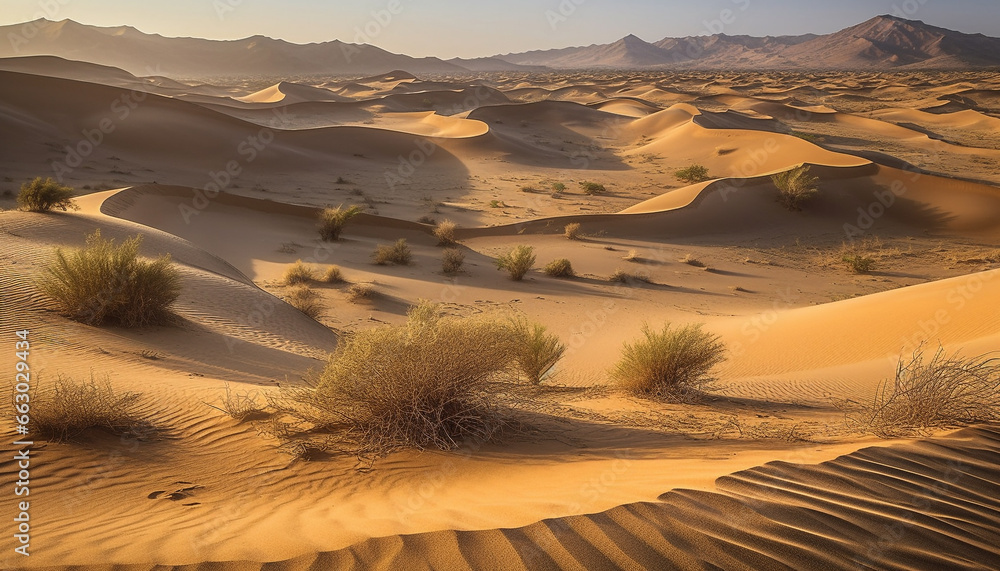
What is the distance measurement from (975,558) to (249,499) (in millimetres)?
4107

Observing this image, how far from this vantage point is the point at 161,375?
6586mm

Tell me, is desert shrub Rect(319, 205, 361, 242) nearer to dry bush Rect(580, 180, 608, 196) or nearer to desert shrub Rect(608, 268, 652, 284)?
desert shrub Rect(608, 268, 652, 284)

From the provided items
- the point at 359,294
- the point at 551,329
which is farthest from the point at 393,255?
the point at 551,329

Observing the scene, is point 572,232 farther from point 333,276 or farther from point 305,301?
point 305,301

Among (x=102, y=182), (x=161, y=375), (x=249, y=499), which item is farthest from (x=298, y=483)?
(x=102, y=182)

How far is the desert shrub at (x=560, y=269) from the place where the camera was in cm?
1659

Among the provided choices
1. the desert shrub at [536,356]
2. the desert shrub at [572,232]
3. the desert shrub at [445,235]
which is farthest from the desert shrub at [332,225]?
the desert shrub at [536,356]

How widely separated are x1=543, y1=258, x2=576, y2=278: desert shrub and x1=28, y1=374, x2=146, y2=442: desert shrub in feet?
40.6

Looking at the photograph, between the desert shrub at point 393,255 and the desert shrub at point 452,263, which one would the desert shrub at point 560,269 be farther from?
the desert shrub at point 393,255

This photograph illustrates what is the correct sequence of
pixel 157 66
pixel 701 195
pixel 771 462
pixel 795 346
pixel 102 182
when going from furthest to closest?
pixel 157 66, pixel 102 182, pixel 701 195, pixel 795 346, pixel 771 462

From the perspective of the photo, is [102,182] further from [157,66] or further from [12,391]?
[157,66]

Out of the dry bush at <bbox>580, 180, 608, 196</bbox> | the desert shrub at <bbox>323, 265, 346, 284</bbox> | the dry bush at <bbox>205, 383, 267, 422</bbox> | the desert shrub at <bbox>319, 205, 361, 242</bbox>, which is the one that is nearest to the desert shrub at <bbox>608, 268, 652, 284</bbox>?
the desert shrub at <bbox>323, 265, 346, 284</bbox>

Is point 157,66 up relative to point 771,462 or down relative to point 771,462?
up

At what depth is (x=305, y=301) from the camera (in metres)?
12.6
